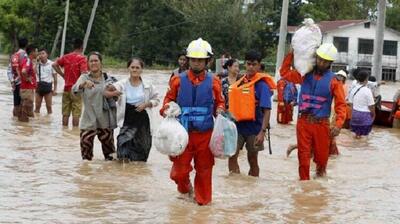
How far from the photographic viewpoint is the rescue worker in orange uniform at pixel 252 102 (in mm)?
9242

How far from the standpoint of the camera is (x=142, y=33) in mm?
67312

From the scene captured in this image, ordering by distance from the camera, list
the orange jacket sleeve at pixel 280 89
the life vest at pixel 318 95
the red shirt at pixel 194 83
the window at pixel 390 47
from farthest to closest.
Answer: the window at pixel 390 47 → the orange jacket sleeve at pixel 280 89 → the life vest at pixel 318 95 → the red shirt at pixel 194 83

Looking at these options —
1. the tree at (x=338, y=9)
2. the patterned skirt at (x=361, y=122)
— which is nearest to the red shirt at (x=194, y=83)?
the patterned skirt at (x=361, y=122)

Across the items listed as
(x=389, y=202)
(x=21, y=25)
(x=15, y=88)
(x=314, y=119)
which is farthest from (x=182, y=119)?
(x=21, y=25)

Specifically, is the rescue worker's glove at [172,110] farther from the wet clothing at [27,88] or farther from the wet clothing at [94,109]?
the wet clothing at [27,88]

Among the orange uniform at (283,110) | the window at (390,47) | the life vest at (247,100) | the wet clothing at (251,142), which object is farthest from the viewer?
the window at (390,47)

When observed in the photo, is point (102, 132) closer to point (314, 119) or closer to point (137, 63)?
point (137, 63)

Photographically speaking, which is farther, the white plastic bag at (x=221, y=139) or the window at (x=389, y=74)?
the window at (x=389, y=74)

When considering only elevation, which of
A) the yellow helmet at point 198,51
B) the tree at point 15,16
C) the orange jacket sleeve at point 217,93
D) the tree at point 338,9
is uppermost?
the tree at point 338,9

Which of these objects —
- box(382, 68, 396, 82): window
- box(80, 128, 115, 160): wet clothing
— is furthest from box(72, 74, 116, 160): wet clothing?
box(382, 68, 396, 82): window

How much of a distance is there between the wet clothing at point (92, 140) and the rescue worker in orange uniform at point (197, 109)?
120 inches

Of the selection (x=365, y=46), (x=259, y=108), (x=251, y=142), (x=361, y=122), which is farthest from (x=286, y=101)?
(x=365, y=46)

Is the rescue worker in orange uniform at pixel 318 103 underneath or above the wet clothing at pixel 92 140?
above

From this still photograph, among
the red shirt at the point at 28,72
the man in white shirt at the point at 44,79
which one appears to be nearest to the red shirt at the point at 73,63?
the red shirt at the point at 28,72
